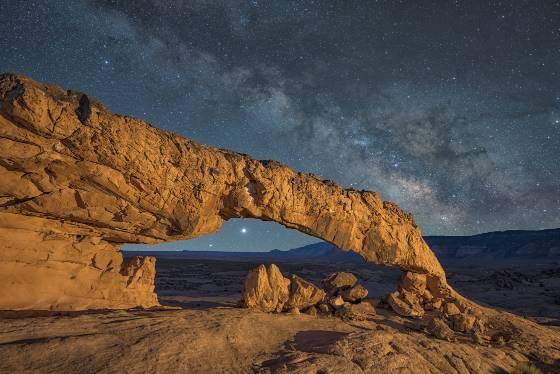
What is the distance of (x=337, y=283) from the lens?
42.3ft

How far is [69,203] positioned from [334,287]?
9039 mm

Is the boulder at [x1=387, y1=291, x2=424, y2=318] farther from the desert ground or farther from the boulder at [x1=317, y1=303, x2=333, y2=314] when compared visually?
the boulder at [x1=317, y1=303, x2=333, y2=314]

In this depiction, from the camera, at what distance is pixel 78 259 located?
9.31 meters

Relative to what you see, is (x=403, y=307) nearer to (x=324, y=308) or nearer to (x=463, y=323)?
(x=463, y=323)

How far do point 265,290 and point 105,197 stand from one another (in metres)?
5.37

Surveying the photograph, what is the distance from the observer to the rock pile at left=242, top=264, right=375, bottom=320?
34.6ft

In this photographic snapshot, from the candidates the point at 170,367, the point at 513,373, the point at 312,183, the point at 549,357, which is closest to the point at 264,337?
the point at 170,367

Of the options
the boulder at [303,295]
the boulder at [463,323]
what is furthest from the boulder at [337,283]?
the boulder at [463,323]

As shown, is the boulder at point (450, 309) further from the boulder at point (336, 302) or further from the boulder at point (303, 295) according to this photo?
the boulder at point (303, 295)

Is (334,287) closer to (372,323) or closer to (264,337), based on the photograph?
(372,323)

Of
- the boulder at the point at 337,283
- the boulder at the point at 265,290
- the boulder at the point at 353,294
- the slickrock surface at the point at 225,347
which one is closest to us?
the slickrock surface at the point at 225,347

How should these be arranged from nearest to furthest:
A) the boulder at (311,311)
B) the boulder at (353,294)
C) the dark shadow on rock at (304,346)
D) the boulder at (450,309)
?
the dark shadow on rock at (304,346)
the boulder at (311,311)
the boulder at (353,294)
the boulder at (450,309)

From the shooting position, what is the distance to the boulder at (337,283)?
12.7 metres

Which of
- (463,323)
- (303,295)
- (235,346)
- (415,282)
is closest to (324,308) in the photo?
(303,295)
